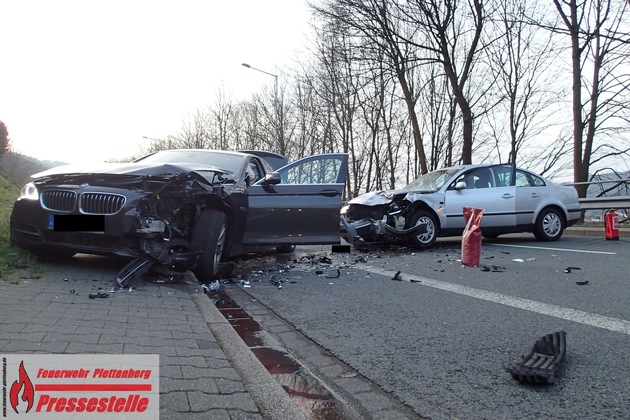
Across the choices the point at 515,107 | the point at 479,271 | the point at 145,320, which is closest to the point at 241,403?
the point at 145,320

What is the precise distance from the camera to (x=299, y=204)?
703cm

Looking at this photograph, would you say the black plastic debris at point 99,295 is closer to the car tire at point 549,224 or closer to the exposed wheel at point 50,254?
the exposed wheel at point 50,254

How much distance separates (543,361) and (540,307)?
1.71 meters

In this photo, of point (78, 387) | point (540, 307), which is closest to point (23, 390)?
Answer: point (78, 387)

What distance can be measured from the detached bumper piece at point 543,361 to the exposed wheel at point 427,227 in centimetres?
568

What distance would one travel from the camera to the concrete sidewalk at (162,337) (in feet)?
8.17

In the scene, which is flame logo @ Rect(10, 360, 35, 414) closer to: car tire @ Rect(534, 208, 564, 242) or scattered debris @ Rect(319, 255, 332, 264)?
scattered debris @ Rect(319, 255, 332, 264)

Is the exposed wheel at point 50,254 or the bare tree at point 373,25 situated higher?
the bare tree at point 373,25

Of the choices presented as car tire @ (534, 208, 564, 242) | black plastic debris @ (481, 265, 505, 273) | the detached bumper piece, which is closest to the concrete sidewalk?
the detached bumper piece

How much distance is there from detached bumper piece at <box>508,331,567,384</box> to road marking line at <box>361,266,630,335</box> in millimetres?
691

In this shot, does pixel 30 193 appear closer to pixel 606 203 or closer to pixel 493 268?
pixel 493 268

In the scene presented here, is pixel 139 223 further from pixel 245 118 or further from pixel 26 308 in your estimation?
pixel 245 118

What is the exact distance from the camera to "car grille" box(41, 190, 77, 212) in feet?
16.4

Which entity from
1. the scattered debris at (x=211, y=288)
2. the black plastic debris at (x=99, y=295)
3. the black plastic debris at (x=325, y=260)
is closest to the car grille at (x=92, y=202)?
the black plastic debris at (x=99, y=295)
